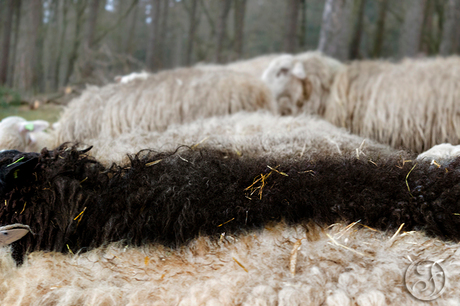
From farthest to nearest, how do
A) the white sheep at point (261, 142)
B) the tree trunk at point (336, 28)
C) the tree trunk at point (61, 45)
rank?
the tree trunk at point (61, 45) → the tree trunk at point (336, 28) → the white sheep at point (261, 142)

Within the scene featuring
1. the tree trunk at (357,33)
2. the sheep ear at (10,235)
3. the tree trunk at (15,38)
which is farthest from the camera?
the tree trunk at (357,33)

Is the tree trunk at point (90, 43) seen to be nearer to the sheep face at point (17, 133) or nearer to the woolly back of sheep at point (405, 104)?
the sheep face at point (17, 133)

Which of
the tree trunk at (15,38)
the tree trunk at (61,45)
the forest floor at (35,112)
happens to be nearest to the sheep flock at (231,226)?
the forest floor at (35,112)

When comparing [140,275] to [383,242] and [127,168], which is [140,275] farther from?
[383,242]

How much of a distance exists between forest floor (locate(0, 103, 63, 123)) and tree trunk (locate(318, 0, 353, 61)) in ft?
12.7

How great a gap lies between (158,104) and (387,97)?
205cm

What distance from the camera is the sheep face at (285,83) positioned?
354 cm

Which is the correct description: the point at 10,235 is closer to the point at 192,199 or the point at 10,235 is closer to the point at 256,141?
the point at 192,199

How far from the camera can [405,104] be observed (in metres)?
2.91

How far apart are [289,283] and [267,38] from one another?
14876 mm

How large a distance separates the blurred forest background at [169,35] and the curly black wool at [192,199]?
370cm

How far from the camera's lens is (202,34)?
15312 mm

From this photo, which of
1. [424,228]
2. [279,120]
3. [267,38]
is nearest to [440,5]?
[267,38]

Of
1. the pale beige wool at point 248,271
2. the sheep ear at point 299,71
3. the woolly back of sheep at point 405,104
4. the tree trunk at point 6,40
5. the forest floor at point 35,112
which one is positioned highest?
the tree trunk at point 6,40
